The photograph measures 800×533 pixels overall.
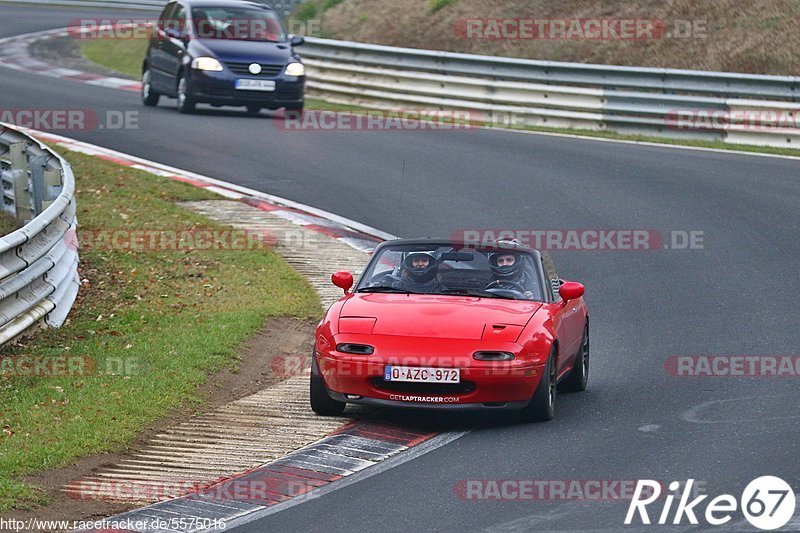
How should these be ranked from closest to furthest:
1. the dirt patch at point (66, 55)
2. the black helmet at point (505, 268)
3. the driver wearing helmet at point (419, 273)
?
the driver wearing helmet at point (419, 273) < the black helmet at point (505, 268) < the dirt patch at point (66, 55)

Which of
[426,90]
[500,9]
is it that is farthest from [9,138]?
[500,9]

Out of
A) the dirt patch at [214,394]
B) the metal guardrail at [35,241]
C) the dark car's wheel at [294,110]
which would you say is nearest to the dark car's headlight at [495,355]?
the dirt patch at [214,394]

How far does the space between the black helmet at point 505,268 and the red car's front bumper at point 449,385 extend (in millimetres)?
1271

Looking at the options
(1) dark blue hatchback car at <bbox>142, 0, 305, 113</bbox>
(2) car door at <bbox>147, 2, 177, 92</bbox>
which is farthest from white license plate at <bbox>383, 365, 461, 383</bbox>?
(2) car door at <bbox>147, 2, 177, 92</bbox>

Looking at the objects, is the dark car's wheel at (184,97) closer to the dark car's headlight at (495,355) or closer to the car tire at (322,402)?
the car tire at (322,402)

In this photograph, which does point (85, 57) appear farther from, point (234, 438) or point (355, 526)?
point (355, 526)

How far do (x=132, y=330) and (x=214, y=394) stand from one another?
176 centimetres

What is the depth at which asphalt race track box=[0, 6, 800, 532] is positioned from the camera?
7.92 metres

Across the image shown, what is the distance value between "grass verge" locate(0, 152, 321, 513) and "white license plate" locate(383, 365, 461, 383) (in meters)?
1.68

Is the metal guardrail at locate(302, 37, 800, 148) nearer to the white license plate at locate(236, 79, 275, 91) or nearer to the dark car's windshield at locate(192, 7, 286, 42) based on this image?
the dark car's windshield at locate(192, 7, 286, 42)

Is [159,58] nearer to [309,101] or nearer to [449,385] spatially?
[309,101]

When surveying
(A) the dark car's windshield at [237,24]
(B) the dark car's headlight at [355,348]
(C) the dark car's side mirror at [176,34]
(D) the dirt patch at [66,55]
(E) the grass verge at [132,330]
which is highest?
(A) the dark car's windshield at [237,24]

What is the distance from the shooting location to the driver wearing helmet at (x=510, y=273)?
10352mm

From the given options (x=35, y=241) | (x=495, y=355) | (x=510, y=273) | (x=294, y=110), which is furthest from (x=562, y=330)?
(x=294, y=110)
